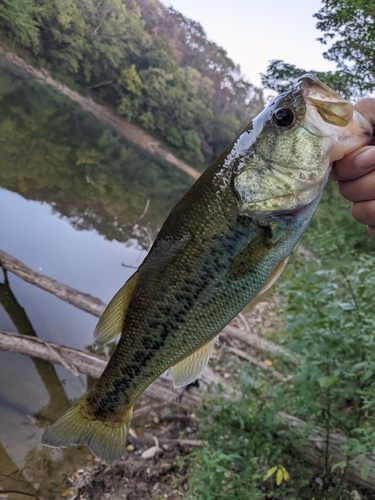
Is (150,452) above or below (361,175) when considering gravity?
below

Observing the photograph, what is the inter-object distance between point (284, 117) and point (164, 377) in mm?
3984

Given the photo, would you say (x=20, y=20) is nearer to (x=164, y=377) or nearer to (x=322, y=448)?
(x=164, y=377)

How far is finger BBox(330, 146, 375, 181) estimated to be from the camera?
4.21ft

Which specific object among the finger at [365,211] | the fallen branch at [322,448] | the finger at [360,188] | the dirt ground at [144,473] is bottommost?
the dirt ground at [144,473]

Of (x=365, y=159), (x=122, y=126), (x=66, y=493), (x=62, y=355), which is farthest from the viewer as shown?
(x=122, y=126)

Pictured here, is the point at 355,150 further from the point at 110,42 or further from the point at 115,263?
the point at 110,42

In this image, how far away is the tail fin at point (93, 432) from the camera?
1.58 meters

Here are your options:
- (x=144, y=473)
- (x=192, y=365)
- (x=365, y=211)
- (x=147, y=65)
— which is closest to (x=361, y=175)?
(x=365, y=211)

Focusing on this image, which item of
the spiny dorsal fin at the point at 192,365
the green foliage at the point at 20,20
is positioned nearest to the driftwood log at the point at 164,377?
the spiny dorsal fin at the point at 192,365

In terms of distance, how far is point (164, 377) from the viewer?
464 centimetres

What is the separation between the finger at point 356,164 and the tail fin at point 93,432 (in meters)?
1.39

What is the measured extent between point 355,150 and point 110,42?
89.4 ft

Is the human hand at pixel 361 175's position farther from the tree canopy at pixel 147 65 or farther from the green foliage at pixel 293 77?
the tree canopy at pixel 147 65

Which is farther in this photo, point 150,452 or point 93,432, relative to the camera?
point 150,452
